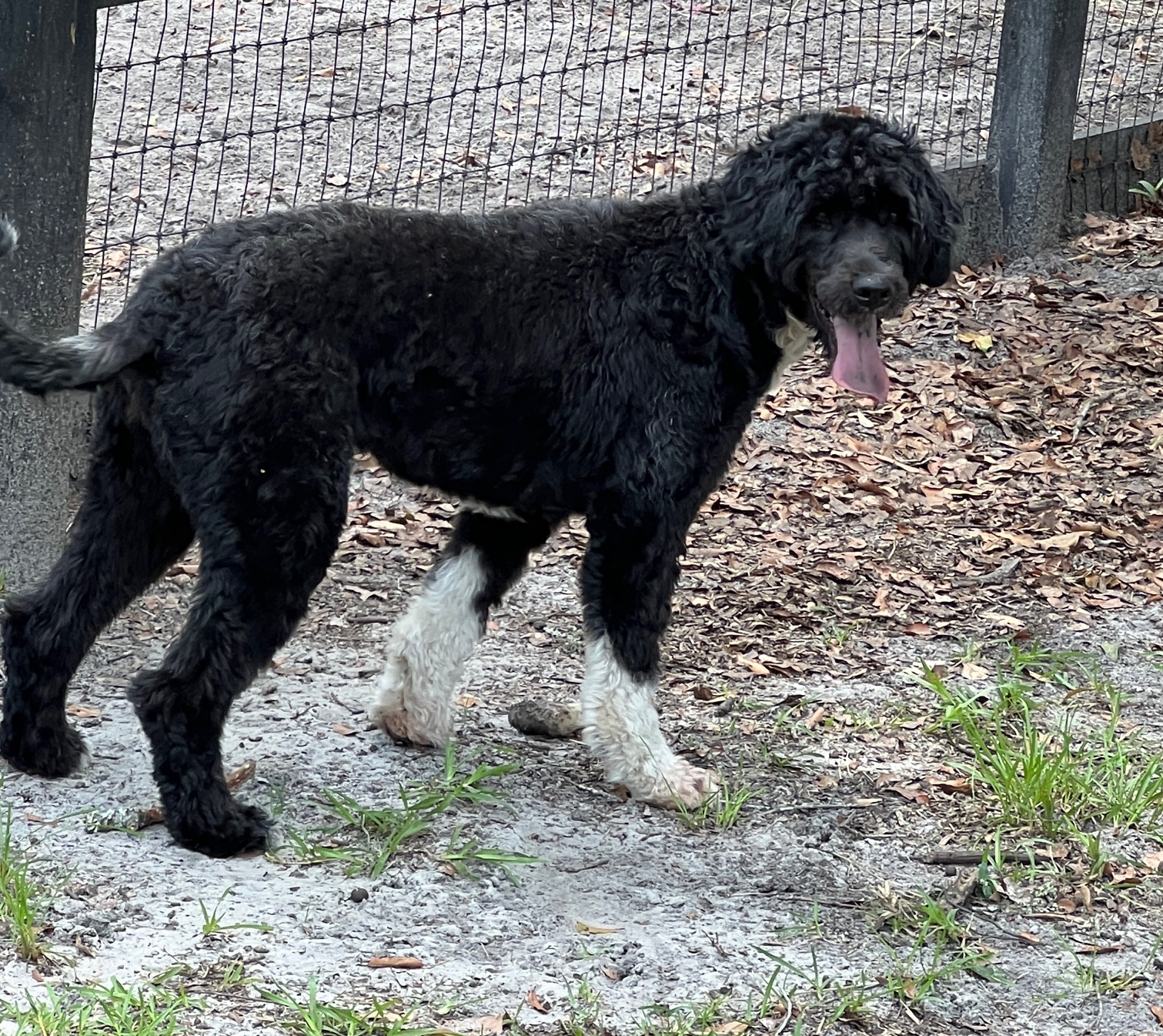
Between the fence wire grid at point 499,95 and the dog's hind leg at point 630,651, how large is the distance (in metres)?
2.95

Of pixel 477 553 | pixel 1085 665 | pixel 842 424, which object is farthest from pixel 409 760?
pixel 842 424

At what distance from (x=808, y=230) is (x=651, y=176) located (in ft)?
12.6

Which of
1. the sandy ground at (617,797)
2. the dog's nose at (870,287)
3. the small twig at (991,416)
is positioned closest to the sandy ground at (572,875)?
the sandy ground at (617,797)

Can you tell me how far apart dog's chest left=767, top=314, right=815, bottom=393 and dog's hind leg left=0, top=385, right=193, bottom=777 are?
1576 millimetres

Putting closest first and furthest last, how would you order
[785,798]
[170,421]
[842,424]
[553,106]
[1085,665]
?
[170,421] → [785,798] → [1085,665] → [842,424] → [553,106]

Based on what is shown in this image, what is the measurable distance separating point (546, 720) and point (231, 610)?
3.87 feet

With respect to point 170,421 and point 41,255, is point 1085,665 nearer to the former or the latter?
point 170,421

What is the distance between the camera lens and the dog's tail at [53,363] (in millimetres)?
3658

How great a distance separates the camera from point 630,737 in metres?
4.17

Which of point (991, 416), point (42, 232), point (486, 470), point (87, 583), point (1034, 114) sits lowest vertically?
point (991, 416)

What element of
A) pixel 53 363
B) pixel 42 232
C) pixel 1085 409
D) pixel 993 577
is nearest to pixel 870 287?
pixel 53 363

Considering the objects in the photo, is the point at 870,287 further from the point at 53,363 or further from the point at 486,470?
the point at 53,363

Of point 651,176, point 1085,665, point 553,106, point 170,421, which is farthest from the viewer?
point 553,106

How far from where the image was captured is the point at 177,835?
150 inches
